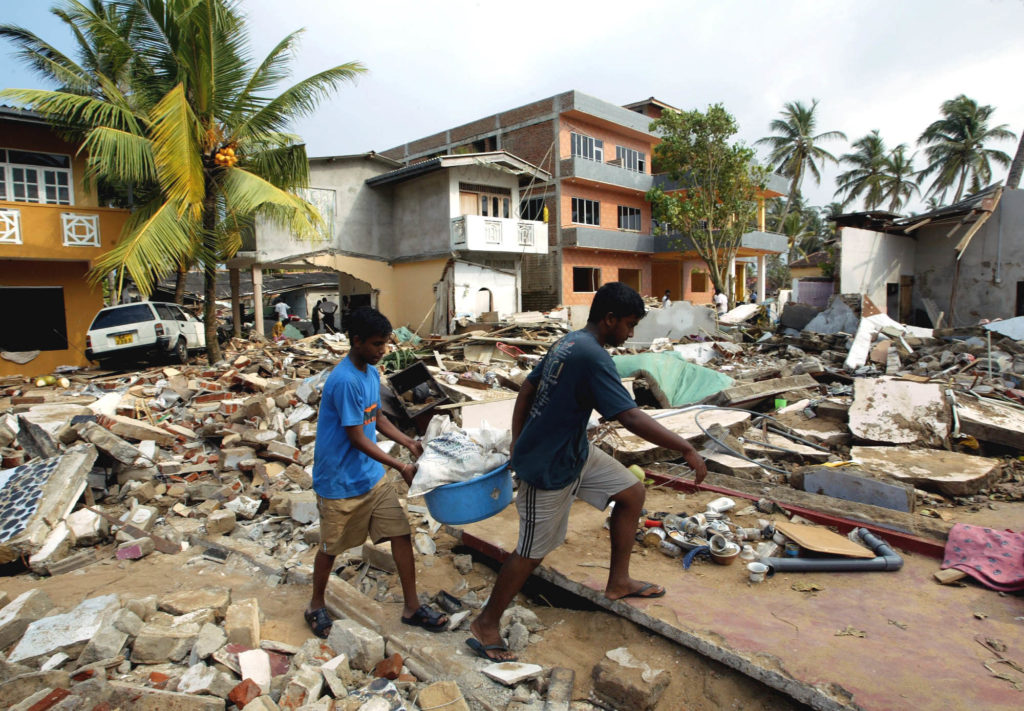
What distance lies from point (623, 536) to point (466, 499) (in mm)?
815

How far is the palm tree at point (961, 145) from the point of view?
32.0m

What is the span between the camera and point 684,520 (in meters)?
3.96

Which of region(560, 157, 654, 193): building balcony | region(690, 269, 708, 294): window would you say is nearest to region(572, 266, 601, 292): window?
region(560, 157, 654, 193): building balcony

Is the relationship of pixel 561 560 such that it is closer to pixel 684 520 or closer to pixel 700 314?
pixel 684 520

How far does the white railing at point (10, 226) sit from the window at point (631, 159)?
71.7 feet

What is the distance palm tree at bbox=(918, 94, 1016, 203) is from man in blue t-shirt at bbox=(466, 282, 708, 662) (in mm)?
40099

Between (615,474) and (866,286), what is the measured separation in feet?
53.3

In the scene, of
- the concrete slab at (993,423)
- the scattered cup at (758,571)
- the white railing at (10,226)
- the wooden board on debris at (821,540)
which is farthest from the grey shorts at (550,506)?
the white railing at (10,226)

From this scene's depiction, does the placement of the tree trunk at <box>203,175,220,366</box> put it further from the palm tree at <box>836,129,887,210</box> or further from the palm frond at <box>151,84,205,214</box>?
the palm tree at <box>836,129,887,210</box>

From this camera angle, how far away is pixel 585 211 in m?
25.6

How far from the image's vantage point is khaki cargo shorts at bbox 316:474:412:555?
3.04m

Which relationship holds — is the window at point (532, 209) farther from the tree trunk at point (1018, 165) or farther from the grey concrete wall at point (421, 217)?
the tree trunk at point (1018, 165)

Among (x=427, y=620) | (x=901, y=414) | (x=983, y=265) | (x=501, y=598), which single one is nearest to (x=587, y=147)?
(x=983, y=265)

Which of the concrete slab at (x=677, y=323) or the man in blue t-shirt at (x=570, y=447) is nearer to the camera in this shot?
the man in blue t-shirt at (x=570, y=447)
